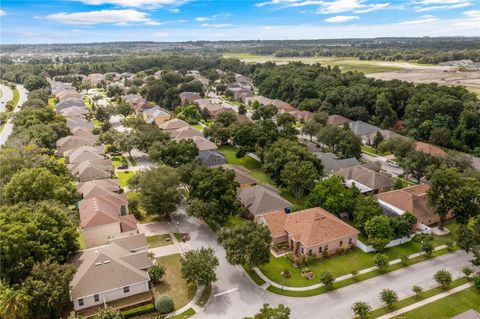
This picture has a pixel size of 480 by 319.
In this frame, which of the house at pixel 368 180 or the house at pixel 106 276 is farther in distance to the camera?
the house at pixel 368 180

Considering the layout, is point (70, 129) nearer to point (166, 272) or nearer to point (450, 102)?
point (166, 272)

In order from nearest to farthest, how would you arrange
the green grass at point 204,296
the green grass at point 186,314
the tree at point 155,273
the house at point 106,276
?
the green grass at point 186,314 < the house at point 106,276 < the green grass at point 204,296 < the tree at point 155,273

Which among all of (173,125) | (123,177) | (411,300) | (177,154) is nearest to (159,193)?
(177,154)

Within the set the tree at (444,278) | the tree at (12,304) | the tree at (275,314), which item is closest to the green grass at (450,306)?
the tree at (444,278)

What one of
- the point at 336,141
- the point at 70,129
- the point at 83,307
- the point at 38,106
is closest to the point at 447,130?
the point at 336,141

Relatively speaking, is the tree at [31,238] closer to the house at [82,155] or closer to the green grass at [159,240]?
the green grass at [159,240]

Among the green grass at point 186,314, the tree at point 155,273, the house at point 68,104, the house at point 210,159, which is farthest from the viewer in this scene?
the house at point 68,104
